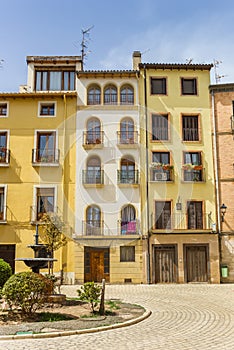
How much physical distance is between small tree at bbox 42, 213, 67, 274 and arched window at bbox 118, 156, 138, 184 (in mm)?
4812

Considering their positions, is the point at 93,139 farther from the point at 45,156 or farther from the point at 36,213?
the point at 36,213

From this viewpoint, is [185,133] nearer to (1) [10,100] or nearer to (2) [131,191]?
(2) [131,191]

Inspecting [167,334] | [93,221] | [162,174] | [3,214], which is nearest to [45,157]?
[3,214]

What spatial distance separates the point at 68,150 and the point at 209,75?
10.4m

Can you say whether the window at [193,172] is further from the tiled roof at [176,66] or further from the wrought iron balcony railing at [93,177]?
the tiled roof at [176,66]

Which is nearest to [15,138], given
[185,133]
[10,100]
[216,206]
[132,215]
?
[10,100]

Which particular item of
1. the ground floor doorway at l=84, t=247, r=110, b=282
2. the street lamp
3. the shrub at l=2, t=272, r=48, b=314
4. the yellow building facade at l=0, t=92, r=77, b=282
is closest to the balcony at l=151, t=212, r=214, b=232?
the street lamp

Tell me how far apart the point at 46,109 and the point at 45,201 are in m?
5.99

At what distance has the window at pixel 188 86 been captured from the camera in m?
25.7

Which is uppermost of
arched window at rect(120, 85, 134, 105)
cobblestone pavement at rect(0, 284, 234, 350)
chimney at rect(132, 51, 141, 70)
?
chimney at rect(132, 51, 141, 70)

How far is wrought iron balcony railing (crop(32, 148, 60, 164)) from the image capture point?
2419cm

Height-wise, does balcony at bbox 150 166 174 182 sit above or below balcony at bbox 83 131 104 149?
below

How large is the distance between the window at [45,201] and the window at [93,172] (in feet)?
7.31

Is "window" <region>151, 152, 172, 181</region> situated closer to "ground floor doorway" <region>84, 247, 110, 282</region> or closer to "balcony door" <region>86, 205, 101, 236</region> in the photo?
"balcony door" <region>86, 205, 101, 236</region>
